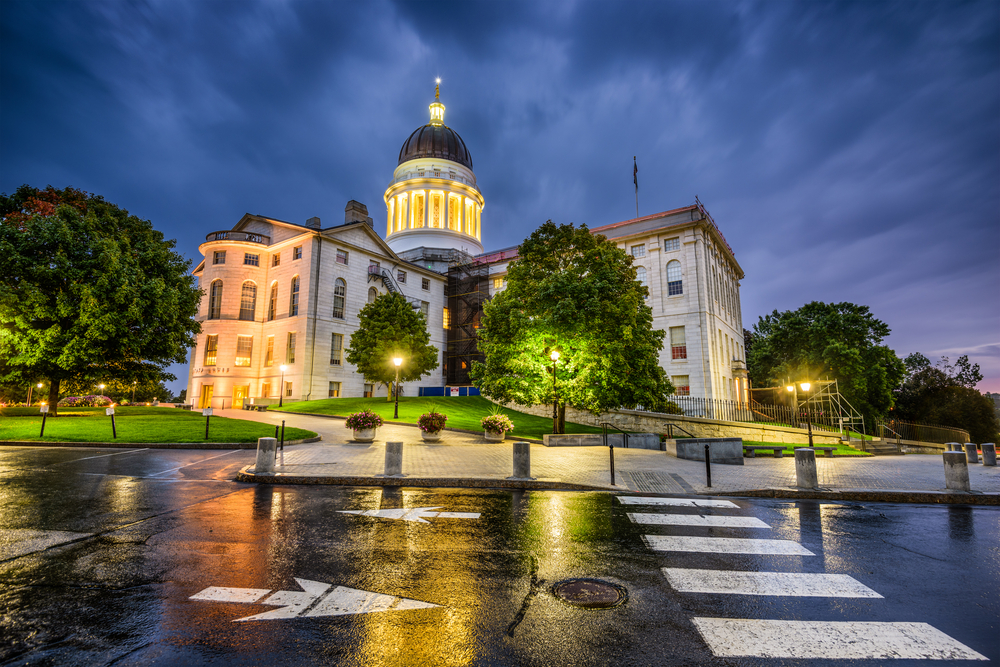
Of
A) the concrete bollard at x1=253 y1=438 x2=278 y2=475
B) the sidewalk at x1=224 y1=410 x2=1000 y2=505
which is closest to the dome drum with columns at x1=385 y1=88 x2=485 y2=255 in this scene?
the sidewalk at x1=224 y1=410 x2=1000 y2=505

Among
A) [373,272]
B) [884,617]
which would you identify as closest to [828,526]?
[884,617]

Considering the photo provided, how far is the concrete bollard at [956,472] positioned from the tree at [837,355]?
115ft

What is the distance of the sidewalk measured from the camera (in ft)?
32.8

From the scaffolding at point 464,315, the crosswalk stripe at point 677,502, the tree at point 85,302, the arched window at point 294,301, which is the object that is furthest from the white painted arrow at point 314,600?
the scaffolding at point 464,315

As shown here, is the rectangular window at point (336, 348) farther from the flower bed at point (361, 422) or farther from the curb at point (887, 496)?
the curb at point (887, 496)

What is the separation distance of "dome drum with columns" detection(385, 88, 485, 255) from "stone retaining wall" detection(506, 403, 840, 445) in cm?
4639

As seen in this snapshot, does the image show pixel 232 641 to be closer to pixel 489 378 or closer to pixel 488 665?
pixel 488 665

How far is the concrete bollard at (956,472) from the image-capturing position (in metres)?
9.98

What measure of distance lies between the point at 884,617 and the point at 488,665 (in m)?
3.48

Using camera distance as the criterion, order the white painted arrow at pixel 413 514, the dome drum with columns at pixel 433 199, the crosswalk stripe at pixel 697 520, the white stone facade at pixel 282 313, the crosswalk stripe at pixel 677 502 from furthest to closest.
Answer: the dome drum with columns at pixel 433 199 < the white stone facade at pixel 282 313 < the crosswalk stripe at pixel 677 502 < the white painted arrow at pixel 413 514 < the crosswalk stripe at pixel 697 520

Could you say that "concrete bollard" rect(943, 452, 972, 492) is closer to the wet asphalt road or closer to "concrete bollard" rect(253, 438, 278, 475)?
the wet asphalt road

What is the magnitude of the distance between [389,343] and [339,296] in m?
13.4

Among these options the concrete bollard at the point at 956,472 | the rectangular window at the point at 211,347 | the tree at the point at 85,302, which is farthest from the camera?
the rectangular window at the point at 211,347

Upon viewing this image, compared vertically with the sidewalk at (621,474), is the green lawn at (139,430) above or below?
above
